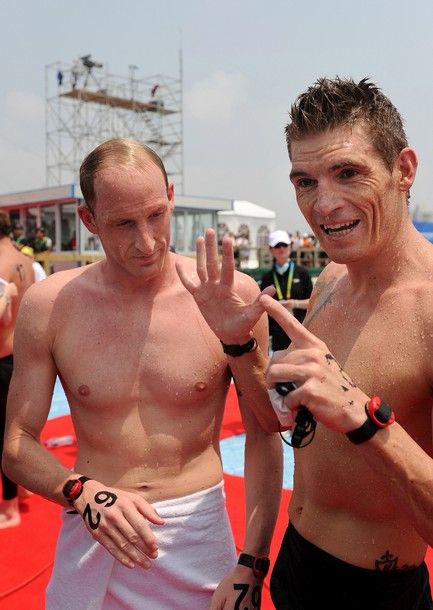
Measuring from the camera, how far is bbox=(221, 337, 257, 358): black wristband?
1564 millimetres

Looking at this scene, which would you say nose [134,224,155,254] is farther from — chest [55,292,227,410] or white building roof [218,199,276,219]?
white building roof [218,199,276,219]

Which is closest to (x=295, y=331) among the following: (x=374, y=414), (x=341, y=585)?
(x=374, y=414)

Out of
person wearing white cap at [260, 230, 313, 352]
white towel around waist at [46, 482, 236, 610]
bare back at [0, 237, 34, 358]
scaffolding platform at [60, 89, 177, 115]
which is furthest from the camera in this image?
scaffolding platform at [60, 89, 177, 115]

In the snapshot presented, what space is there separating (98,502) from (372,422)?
74 cm

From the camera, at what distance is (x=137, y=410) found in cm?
180

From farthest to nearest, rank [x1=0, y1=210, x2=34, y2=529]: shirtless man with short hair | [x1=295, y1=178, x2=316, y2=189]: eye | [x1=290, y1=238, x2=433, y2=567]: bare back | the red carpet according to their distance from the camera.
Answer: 1. [x1=0, y1=210, x2=34, y2=529]: shirtless man with short hair
2. the red carpet
3. [x1=295, y1=178, x2=316, y2=189]: eye
4. [x1=290, y1=238, x2=433, y2=567]: bare back

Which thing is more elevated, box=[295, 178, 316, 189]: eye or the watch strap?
box=[295, 178, 316, 189]: eye

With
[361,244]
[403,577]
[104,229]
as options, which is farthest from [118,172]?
[403,577]

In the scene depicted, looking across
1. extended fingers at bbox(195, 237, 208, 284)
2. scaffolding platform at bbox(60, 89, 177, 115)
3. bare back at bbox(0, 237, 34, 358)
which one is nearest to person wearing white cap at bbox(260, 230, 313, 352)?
bare back at bbox(0, 237, 34, 358)

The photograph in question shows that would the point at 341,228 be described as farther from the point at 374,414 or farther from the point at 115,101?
the point at 115,101

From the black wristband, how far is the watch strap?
45 cm

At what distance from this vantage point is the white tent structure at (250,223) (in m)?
24.8

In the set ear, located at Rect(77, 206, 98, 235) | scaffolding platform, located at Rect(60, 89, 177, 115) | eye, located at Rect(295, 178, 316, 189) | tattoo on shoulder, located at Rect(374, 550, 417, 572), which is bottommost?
tattoo on shoulder, located at Rect(374, 550, 417, 572)

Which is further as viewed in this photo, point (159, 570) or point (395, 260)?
point (159, 570)
